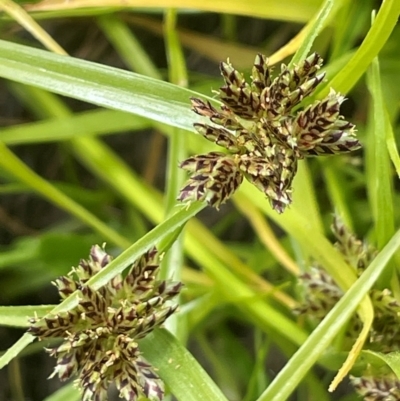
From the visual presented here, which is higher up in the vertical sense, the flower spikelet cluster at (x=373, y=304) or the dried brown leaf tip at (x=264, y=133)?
the dried brown leaf tip at (x=264, y=133)

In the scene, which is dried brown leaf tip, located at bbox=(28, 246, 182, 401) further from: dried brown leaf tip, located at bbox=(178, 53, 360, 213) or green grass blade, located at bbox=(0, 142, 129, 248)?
green grass blade, located at bbox=(0, 142, 129, 248)

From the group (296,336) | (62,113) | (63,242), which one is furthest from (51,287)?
(296,336)

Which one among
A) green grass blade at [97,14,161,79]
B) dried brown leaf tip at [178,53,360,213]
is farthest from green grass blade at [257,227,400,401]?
green grass blade at [97,14,161,79]

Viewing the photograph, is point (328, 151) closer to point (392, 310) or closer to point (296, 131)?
point (296, 131)

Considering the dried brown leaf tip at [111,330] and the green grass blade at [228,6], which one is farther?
the green grass blade at [228,6]

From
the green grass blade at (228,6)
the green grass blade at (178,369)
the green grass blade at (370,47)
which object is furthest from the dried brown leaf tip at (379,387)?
the green grass blade at (228,6)

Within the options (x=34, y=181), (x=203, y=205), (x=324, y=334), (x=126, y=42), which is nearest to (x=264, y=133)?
(x=203, y=205)

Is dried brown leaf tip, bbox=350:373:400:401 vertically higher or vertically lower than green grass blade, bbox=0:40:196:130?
lower

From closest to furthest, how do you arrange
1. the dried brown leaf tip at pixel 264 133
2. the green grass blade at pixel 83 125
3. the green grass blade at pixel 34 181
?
the dried brown leaf tip at pixel 264 133
the green grass blade at pixel 34 181
the green grass blade at pixel 83 125

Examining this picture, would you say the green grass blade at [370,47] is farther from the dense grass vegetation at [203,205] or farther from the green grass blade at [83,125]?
the green grass blade at [83,125]
